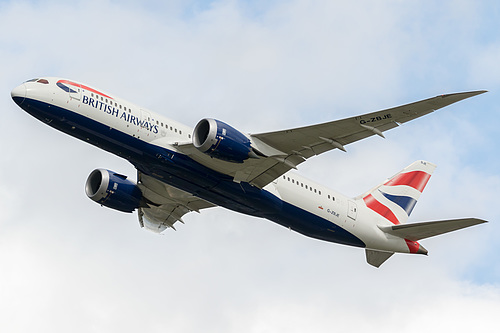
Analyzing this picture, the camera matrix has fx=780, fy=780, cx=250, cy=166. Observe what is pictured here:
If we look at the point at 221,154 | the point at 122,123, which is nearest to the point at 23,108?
the point at 122,123

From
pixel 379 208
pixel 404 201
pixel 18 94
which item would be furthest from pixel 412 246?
pixel 18 94

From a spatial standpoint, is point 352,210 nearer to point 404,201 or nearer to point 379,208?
point 379,208

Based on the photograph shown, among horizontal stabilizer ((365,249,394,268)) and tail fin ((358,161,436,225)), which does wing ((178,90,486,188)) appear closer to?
tail fin ((358,161,436,225))

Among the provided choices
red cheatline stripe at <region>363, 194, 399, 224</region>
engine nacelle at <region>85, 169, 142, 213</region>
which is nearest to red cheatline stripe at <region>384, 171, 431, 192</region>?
red cheatline stripe at <region>363, 194, 399, 224</region>

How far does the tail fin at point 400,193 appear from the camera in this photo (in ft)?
143

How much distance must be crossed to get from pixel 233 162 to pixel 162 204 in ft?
33.3

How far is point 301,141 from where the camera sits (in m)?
35.3

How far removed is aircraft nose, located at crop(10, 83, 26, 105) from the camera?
3412 cm

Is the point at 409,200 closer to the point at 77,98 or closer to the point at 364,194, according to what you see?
the point at 364,194

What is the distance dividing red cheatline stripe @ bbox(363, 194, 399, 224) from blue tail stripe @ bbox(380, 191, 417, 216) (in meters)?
1.11

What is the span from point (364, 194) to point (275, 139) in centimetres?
1026

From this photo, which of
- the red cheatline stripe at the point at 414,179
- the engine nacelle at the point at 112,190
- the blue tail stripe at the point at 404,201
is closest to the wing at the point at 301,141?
the engine nacelle at the point at 112,190

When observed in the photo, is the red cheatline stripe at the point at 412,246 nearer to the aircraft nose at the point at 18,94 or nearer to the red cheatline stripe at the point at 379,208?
the red cheatline stripe at the point at 379,208

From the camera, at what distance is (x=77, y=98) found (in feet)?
114
